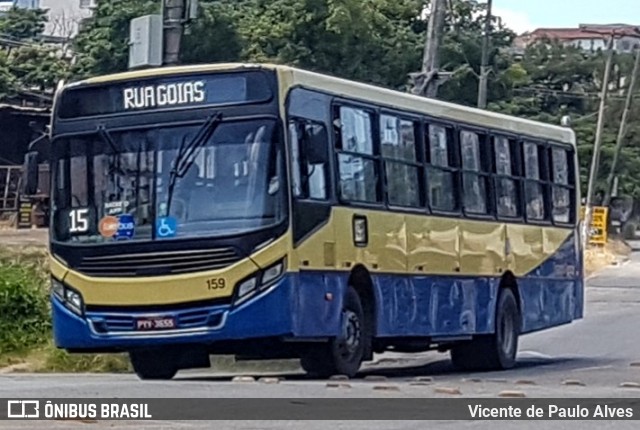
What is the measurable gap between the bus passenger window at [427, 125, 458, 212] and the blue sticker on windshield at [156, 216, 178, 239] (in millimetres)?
4262

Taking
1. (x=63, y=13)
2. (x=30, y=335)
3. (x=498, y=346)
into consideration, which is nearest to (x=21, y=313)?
(x=30, y=335)

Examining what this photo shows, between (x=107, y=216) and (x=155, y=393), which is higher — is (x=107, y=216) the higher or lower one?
the higher one

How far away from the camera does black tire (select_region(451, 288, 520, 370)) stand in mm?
21219

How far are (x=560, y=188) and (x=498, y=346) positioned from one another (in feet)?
10.2

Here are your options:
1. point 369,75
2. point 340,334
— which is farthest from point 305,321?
point 369,75

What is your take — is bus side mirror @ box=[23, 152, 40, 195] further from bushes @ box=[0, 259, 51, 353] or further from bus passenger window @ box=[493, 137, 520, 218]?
bus passenger window @ box=[493, 137, 520, 218]

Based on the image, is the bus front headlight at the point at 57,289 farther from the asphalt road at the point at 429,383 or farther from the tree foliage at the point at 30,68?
the tree foliage at the point at 30,68

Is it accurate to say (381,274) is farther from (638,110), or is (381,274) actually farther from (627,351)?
(638,110)

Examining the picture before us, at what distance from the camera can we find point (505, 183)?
21.2 metres

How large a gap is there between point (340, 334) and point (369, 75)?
3899 centimetres

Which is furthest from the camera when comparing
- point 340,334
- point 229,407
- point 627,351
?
point 627,351

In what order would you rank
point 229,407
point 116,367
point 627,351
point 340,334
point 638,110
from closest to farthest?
point 229,407, point 340,334, point 116,367, point 627,351, point 638,110

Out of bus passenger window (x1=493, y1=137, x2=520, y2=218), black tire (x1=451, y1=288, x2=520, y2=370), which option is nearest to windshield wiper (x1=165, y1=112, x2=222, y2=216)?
bus passenger window (x1=493, y1=137, x2=520, y2=218)

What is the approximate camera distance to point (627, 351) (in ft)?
83.1
